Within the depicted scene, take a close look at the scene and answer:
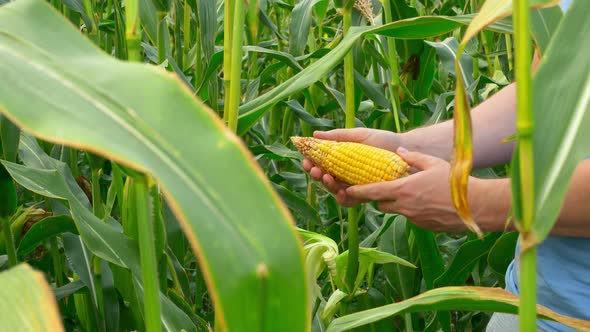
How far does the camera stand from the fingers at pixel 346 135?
153cm

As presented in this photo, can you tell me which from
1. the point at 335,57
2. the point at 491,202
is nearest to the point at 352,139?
the point at 335,57

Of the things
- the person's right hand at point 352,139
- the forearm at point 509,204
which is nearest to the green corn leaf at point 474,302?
the forearm at point 509,204

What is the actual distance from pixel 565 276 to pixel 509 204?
7.2 inches

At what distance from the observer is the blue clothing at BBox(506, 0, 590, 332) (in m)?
1.24

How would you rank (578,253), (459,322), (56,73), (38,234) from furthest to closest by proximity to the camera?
(459,322) < (38,234) < (578,253) < (56,73)

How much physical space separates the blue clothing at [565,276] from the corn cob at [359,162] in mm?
254

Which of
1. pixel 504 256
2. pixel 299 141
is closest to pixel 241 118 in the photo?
pixel 299 141

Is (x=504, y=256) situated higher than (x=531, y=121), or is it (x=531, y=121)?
(x=531, y=121)

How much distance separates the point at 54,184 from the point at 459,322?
137cm

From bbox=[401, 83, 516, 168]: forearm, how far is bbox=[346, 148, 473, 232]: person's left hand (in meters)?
0.17

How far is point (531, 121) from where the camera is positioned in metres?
0.66

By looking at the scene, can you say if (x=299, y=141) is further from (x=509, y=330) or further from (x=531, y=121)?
(x=531, y=121)

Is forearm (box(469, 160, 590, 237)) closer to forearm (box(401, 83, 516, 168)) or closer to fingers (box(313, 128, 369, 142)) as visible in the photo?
forearm (box(401, 83, 516, 168))

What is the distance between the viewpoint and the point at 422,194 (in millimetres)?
1280
